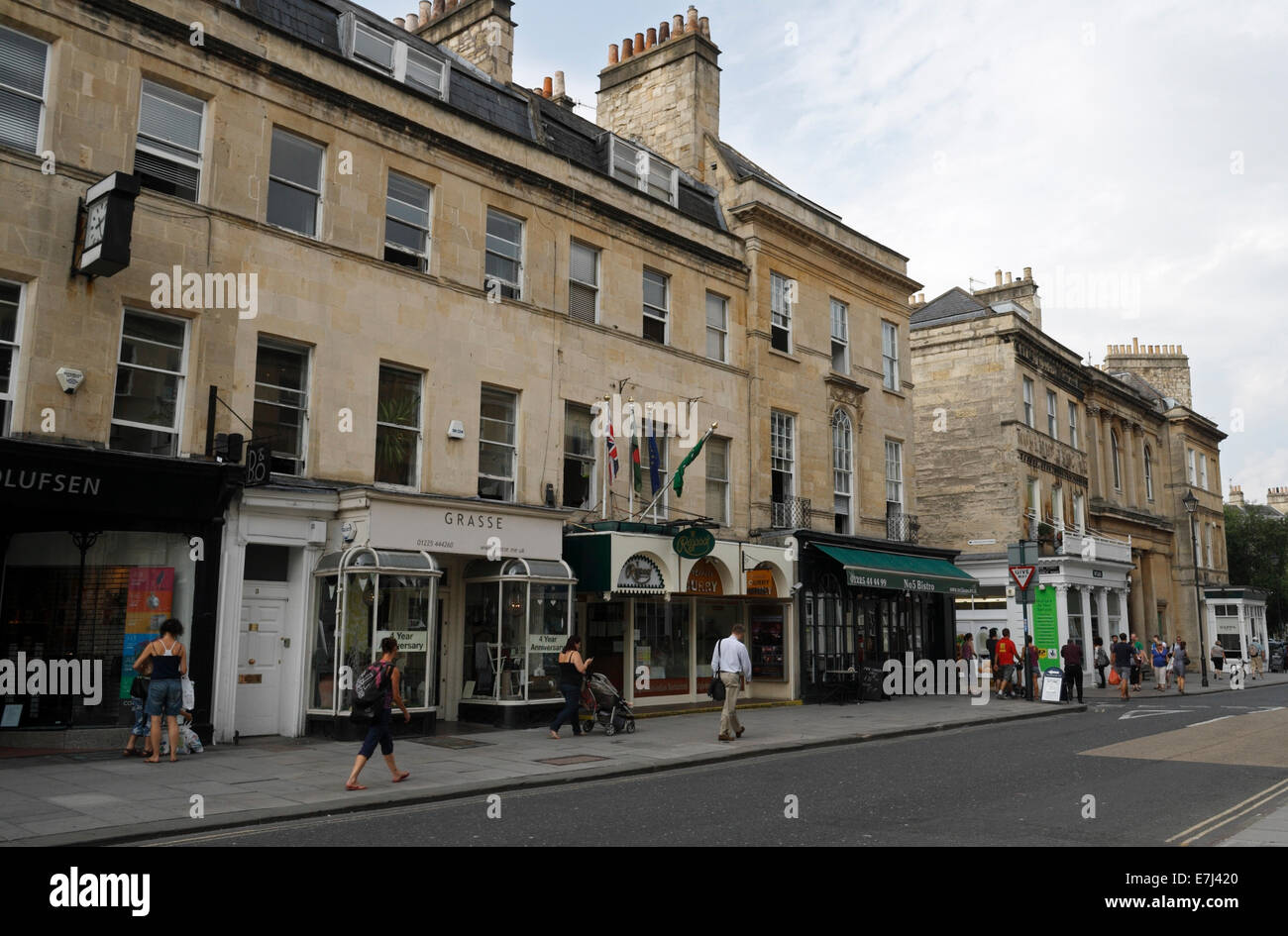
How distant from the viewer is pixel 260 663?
1484 centimetres

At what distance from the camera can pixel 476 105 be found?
768 inches

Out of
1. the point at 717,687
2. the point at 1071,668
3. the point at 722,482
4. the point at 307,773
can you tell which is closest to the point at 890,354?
the point at 722,482

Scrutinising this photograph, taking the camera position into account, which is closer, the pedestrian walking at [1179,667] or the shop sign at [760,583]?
the shop sign at [760,583]

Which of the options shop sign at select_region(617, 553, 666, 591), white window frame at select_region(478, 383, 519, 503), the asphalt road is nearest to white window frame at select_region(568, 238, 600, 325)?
white window frame at select_region(478, 383, 519, 503)

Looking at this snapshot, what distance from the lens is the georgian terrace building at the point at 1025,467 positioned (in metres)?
35.2

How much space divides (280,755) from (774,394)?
15.1 m

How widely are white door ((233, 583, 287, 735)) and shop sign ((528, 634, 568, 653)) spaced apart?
4216mm

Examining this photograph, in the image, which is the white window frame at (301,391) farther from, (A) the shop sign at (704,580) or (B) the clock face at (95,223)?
(A) the shop sign at (704,580)

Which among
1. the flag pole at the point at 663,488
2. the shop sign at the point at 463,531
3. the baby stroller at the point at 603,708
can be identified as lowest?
the baby stroller at the point at 603,708

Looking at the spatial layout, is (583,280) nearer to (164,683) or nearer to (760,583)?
(760,583)

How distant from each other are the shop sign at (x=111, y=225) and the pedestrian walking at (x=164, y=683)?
4.76 m

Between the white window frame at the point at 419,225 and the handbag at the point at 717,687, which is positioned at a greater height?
the white window frame at the point at 419,225

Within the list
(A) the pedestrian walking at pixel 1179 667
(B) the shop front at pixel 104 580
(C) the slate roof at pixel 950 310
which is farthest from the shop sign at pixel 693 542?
(C) the slate roof at pixel 950 310
